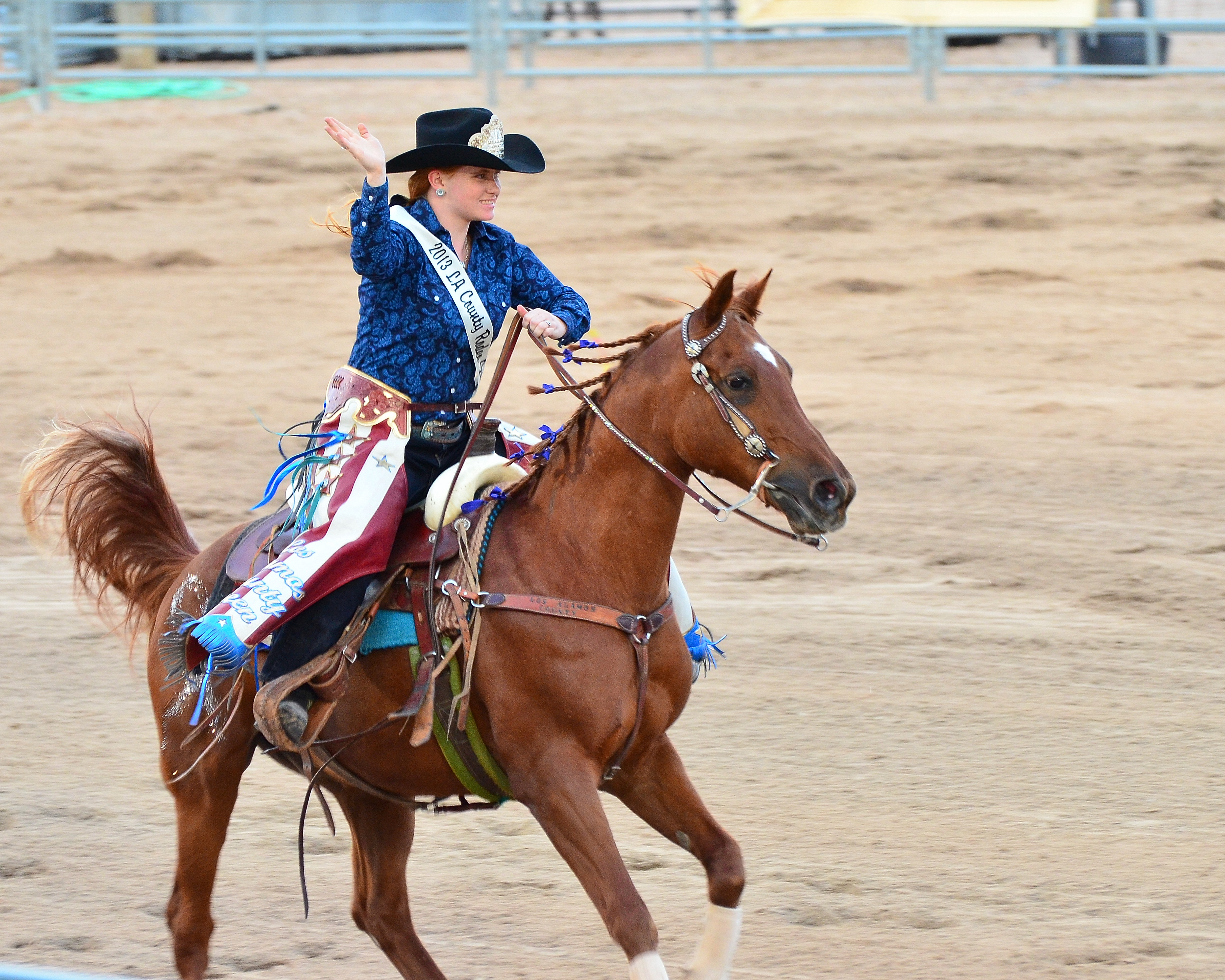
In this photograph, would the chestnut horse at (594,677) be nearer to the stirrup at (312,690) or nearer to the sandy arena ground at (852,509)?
the stirrup at (312,690)

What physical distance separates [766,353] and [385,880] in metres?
1.92

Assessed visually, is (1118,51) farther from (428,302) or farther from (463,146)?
(428,302)

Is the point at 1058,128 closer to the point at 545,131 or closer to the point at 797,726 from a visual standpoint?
the point at 545,131

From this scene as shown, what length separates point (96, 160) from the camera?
608 inches

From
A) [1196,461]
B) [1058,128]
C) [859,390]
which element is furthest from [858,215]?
[1196,461]

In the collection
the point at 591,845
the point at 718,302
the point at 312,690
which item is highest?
the point at 718,302

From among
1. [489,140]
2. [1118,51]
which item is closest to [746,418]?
[489,140]

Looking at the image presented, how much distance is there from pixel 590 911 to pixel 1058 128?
37.8 feet

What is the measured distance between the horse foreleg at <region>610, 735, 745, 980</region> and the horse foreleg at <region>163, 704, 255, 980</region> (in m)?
1.13

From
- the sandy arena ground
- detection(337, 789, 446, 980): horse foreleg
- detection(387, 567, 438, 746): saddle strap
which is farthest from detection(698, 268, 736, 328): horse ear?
the sandy arena ground

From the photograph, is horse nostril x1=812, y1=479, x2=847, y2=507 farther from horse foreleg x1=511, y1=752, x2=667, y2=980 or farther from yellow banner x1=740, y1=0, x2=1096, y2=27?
yellow banner x1=740, y1=0, x2=1096, y2=27

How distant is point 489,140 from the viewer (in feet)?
13.4

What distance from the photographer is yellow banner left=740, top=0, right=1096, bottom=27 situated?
14547 mm

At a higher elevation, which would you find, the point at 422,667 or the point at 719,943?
the point at 422,667
